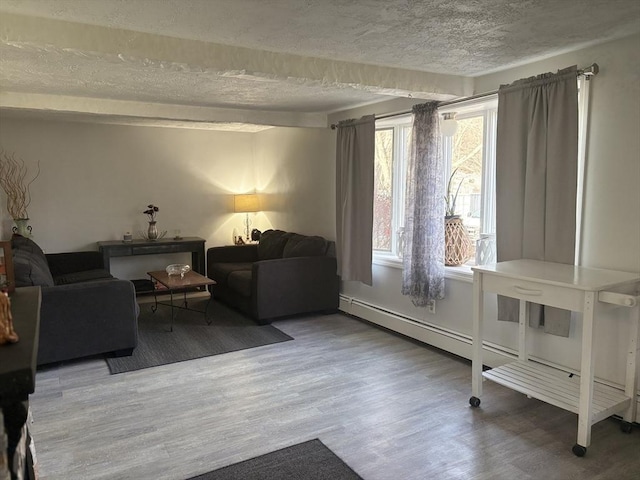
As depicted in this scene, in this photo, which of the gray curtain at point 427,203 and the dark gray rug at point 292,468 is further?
the gray curtain at point 427,203

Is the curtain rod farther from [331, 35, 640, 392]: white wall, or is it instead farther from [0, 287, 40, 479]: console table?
[0, 287, 40, 479]: console table

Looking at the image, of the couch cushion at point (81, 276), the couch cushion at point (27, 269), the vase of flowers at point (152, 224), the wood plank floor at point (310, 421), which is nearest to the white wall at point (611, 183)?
the wood plank floor at point (310, 421)

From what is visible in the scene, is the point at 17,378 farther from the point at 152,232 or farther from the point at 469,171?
the point at 152,232

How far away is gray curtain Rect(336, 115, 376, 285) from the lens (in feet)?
15.4

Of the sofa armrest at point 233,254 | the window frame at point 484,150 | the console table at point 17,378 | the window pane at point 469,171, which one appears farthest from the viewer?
the sofa armrest at point 233,254

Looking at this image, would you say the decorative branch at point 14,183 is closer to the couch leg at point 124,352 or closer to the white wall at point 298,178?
the couch leg at point 124,352

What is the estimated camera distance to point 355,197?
4.85 m

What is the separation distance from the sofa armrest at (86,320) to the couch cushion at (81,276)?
1.39 metres

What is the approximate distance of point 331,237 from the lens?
5512mm

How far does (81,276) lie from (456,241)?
12.8 ft

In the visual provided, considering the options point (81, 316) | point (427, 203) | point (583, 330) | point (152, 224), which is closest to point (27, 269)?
point (81, 316)

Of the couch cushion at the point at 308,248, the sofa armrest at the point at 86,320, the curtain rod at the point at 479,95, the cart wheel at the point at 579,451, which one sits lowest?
the cart wheel at the point at 579,451

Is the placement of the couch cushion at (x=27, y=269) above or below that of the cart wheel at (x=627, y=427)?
above

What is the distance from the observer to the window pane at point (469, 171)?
12.8 feet
